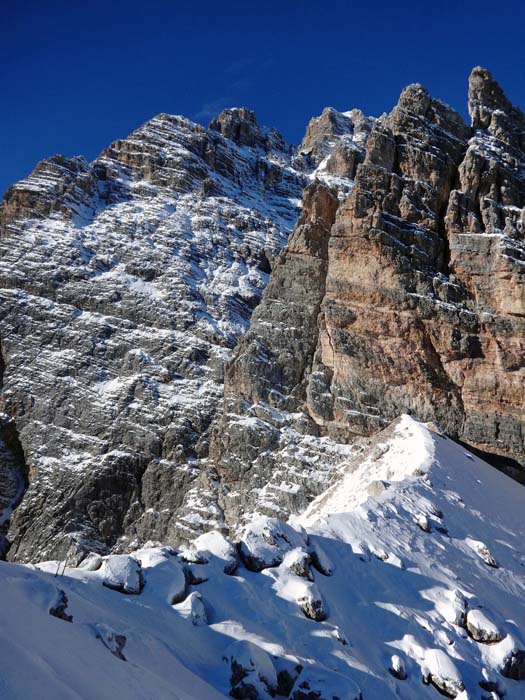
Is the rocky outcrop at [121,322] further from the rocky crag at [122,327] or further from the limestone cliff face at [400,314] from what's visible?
the limestone cliff face at [400,314]

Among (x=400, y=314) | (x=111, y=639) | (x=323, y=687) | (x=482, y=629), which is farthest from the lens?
(x=400, y=314)

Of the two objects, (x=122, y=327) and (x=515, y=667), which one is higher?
(x=122, y=327)

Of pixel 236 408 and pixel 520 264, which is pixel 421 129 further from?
pixel 236 408

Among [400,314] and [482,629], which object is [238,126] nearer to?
[400,314]

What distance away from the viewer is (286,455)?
47406 mm

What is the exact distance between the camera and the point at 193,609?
15.6 m

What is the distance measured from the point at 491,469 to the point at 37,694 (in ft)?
117

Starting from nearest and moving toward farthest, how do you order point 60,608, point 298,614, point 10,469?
point 60,608, point 298,614, point 10,469

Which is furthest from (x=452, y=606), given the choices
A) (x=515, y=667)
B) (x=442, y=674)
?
(x=442, y=674)

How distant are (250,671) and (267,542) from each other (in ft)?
20.9

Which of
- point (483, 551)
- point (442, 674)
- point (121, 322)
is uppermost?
point (121, 322)

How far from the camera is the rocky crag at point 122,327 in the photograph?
189ft

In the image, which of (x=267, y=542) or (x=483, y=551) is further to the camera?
(x=483, y=551)

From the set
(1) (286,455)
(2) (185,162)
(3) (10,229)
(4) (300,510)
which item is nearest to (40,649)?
(4) (300,510)
